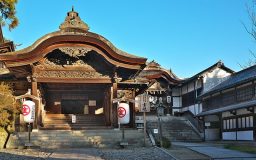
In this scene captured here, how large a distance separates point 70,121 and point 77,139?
6.34 meters

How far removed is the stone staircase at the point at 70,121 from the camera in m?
25.7

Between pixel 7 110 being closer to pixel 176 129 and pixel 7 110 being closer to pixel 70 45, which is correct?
pixel 70 45

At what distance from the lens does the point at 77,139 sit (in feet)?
68.2

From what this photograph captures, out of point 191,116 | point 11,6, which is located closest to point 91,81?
point 11,6

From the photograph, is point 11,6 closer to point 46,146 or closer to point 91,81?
point 91,81

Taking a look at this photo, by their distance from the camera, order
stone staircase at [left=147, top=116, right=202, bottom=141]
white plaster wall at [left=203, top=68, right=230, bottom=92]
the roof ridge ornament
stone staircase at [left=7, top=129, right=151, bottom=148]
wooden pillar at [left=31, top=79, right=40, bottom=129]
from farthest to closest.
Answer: white plaster wall at [left=203, top=68, right=230, bottom=92], stone staircase at [left=147, top=116, right=202, bottom=141], the roof ridge ornament, wooden pillar at [left=31, top=79, right=40, bottom=129], stone staircase at [left=7, top=129, right=151, bottom=148]

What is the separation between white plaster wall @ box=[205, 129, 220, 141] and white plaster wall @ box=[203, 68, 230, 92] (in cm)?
814

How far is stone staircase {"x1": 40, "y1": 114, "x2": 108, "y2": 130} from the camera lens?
25734mm

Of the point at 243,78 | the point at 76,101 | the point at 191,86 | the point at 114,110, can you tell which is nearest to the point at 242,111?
the point at 243,78

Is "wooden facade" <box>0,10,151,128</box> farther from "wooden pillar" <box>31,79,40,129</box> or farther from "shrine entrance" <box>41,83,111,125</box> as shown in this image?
"shrine entrance" <box>41,83,111,125</box>

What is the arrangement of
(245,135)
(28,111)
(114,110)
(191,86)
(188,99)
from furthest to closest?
(188,99) → (191,86) → (245,135) → (114,110) → (28,111)

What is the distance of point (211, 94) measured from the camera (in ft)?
112

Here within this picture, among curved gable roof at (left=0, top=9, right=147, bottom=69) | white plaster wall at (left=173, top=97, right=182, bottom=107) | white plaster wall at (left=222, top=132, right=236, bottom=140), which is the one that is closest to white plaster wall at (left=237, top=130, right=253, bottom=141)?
white plaster wall at (left=222, top=132, right=236, bottom=140)

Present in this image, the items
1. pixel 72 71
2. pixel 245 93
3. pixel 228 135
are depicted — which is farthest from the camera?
pixel 228 135
